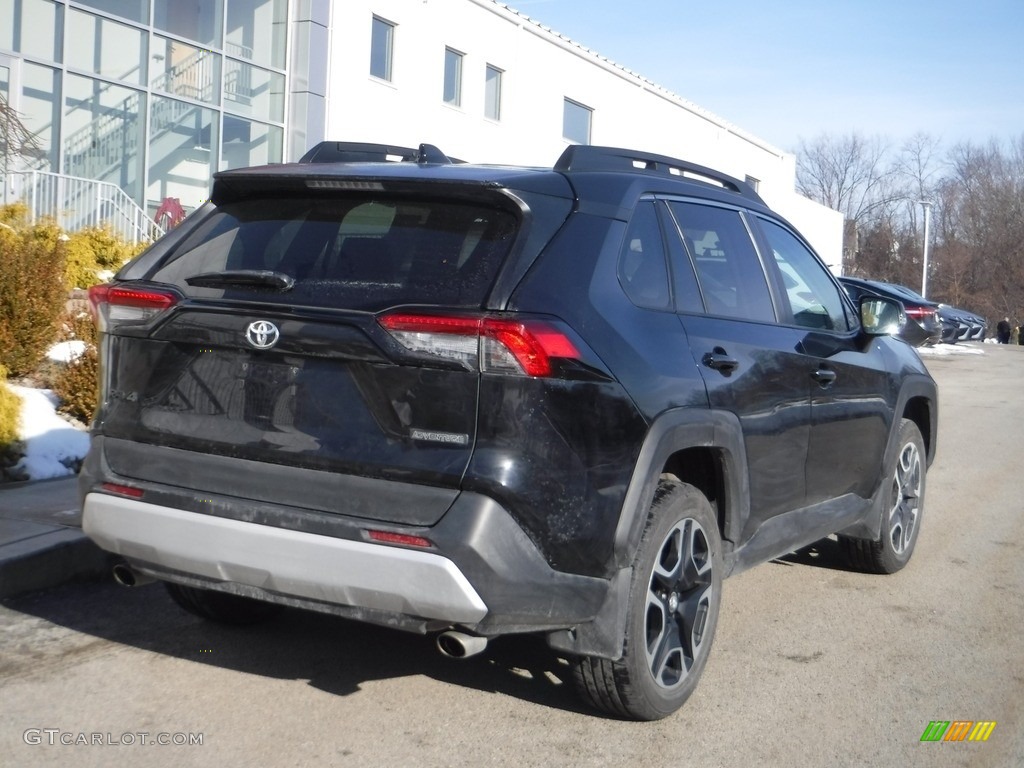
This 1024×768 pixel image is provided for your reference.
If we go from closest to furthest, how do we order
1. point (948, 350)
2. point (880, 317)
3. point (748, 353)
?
point (748, 353), point (880, 317), point (948, 350)

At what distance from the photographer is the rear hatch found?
3.46 m

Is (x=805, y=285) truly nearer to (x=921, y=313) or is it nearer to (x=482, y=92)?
(x=921, y=313)

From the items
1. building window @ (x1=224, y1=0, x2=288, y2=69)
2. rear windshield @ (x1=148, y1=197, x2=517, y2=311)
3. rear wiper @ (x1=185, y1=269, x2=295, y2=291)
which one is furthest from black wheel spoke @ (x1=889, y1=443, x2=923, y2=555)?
building window @ (x1=224, y1=0, x2=288, y2=69)

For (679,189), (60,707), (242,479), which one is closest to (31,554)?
(60,707)

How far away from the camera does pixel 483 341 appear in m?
3.43

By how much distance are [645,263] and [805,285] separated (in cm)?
159

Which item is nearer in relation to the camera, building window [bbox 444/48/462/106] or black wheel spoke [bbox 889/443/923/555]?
black wheel spoke [bbox 889/443/923/555]

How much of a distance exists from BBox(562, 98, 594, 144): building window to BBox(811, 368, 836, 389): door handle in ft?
79.2

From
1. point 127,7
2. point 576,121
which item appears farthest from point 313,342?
point 576,121

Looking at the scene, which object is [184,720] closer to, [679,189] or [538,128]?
[679,189]

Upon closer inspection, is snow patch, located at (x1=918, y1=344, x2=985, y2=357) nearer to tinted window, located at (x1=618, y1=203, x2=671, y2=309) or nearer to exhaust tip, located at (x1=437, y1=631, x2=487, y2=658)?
tinted window, located at (x1=618, y1=203, x2=671, y2=309)

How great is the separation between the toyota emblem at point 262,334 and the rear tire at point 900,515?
3639mm

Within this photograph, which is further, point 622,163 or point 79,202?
point 79,202

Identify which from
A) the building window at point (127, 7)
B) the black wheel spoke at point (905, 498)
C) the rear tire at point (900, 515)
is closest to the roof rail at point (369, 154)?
the rear tire at point (900, 515)
